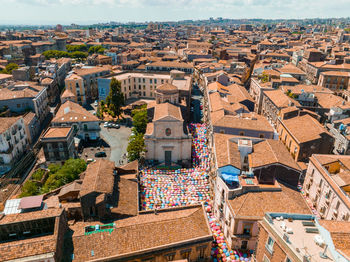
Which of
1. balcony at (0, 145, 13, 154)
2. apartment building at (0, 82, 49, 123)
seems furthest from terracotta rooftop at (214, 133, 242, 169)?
apartment building at (0, 82, 49, 123)

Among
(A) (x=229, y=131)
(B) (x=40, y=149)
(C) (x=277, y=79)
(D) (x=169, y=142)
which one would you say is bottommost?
(B) (x=40, y=149)

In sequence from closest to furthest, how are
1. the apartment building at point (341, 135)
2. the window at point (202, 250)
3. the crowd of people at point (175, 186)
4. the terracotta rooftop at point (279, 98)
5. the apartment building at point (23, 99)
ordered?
1. the window at point (202, 250)
2. the crowd of people at point (175, 186)
3. the apartment building at point (341, 135)
4. the terracotta rooftop at point (279, 98)
5. the apartment building at point (23, 99)

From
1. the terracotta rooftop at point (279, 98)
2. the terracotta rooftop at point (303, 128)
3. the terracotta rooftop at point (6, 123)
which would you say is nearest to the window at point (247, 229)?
the terracotta rooftop at point (303, 128)

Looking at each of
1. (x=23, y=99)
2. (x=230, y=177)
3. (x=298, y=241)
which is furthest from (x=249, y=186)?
(x=23, y=99)

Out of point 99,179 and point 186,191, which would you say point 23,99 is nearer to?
point 99,179

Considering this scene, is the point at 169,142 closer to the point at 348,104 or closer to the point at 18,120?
the point at 18,120

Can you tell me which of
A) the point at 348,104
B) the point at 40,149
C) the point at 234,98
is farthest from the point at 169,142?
the point at 348,104

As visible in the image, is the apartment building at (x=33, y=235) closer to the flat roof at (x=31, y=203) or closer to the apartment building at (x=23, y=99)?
the flat roof at (x=31, y=203)
